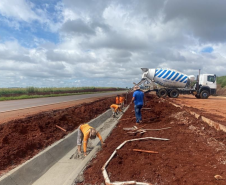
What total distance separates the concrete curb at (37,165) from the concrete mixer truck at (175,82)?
651 inches

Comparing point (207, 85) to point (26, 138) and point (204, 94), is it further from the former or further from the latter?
point (26, 138)

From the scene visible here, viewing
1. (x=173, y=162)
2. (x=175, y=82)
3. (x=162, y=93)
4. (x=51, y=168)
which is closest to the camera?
(x=173, y=162)

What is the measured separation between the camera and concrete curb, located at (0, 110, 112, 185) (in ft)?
13.9

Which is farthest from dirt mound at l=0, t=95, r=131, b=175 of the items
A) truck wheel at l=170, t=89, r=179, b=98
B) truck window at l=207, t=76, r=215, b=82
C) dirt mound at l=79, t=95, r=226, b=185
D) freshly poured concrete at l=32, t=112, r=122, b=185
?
truck window at l=207, t=76, r=215, b=82

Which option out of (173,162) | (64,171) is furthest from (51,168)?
(173,162)

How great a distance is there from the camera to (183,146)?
5.31m

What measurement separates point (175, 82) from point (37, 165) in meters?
20.1

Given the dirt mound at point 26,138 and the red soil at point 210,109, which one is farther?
the red soil at point 210,109

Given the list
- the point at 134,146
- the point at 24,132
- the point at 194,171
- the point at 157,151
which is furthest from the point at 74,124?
the point at 194,171

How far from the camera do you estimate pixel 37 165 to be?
5.13 meters

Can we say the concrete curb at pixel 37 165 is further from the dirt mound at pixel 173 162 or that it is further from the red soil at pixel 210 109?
the red soil at pixel 210 109

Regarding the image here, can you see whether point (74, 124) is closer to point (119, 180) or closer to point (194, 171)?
point (119, 180)

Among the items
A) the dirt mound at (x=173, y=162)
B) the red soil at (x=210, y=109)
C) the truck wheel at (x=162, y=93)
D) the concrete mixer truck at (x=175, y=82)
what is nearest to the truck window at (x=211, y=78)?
the concrete mixer truck at (x=175, y=82)

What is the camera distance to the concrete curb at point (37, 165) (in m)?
4.23
